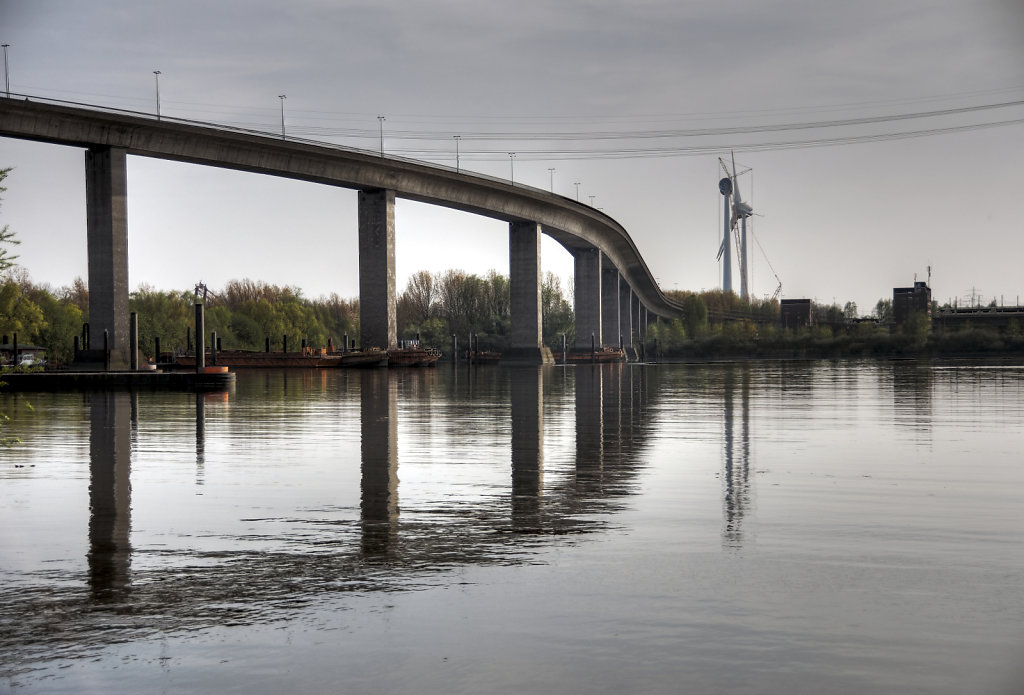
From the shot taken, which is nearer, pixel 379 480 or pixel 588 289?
pixel 379 480

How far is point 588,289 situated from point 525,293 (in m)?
17.4

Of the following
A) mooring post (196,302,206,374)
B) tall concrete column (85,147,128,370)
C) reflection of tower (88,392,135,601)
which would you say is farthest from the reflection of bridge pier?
tall concrete column (85,147,128,370)

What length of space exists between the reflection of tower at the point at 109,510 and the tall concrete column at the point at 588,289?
99334 mm

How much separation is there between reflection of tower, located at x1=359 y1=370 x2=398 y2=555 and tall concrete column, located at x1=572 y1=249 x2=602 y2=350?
3721 inches

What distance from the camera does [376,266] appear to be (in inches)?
3238

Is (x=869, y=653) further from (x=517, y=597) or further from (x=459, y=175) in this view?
(x=459, y=175)

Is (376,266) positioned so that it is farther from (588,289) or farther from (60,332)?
(60,332)

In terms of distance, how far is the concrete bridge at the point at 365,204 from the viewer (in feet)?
201

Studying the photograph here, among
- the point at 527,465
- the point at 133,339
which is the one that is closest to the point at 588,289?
the point at 133,339

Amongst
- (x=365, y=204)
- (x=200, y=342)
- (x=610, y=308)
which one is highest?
(x=365, y=204)

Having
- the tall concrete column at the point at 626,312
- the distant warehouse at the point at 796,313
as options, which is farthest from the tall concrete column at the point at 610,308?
the distant warehouse at the point at 796,313

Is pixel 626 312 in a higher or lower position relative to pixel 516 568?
higher

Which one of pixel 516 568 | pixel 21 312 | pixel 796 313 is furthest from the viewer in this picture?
pixel 796 313

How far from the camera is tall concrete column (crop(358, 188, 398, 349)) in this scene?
8200 centimetres
